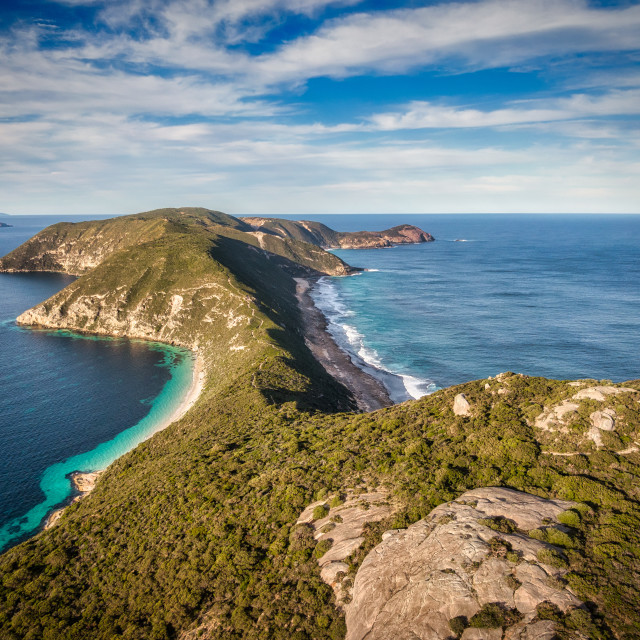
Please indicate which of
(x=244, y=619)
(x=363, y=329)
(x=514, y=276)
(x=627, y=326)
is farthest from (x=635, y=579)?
(x=514, y=276)

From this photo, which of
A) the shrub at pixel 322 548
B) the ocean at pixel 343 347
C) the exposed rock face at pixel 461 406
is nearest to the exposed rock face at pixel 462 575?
the shrub at pixel 322 548

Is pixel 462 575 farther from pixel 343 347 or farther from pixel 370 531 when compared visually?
pixel 343 347

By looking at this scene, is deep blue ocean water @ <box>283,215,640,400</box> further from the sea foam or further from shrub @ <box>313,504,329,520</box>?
shrub @ <box>313,504,329,520</box>

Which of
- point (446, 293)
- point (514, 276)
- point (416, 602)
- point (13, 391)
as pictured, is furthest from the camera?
point (514, 276)

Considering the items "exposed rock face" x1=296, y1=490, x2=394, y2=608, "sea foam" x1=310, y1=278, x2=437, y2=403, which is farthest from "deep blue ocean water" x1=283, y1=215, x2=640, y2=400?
"exposed rock face" x1=296, y1=490, x2=394, y2=608

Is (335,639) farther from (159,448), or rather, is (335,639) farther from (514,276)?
(514,276)
